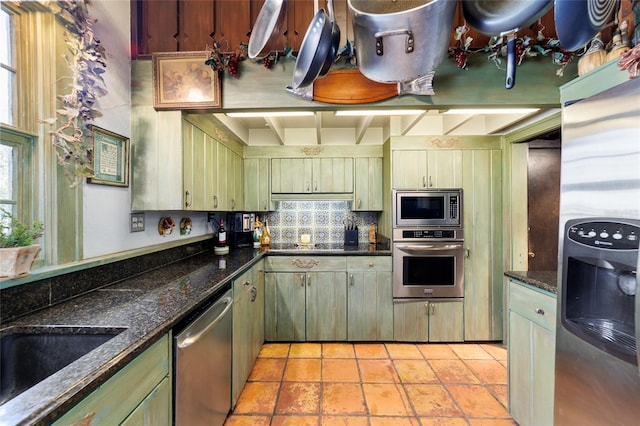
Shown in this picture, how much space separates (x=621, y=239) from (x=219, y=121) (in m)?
2.65

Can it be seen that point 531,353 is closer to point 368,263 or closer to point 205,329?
point 368,263

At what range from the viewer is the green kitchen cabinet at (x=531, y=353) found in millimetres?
1487

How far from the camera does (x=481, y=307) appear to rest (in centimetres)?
298

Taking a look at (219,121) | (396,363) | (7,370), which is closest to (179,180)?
(219,121)

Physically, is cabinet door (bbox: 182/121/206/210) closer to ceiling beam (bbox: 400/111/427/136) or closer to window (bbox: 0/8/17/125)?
window (bbox: 0/8/17/125)

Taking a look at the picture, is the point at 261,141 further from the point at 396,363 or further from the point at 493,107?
the point at 396,363

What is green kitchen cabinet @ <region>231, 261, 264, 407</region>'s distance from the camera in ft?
6.43

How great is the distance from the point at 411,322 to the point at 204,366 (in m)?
2.24

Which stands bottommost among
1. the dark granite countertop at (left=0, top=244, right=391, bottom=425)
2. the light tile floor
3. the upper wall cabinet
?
the light tile floor

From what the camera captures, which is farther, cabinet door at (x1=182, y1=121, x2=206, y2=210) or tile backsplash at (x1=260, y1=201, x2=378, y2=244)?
tile backsplash at (x1=260, y1=201, x2=378, y2=244)

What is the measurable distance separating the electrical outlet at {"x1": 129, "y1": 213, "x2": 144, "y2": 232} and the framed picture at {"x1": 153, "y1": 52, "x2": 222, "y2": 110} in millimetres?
770

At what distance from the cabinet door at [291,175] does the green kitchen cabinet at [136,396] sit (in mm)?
2383

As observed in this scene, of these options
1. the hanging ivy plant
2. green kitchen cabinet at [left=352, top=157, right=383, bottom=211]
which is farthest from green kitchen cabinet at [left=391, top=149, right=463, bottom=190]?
the hanging ivy plant

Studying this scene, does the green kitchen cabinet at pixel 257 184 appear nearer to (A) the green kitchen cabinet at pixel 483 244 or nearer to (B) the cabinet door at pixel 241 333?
(B) the cabinet door at pixel 241 333
